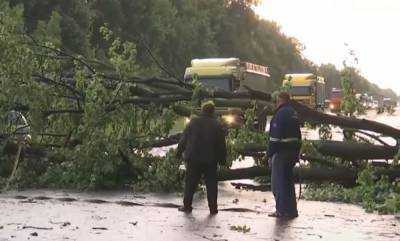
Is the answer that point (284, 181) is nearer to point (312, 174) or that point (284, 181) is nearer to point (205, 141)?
point (205, 141)

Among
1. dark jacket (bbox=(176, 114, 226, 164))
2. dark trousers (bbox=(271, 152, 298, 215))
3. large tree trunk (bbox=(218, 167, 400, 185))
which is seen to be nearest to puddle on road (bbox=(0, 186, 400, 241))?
dark trousers (bbox=(271, 152, 298, 215))

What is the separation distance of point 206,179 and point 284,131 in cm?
140

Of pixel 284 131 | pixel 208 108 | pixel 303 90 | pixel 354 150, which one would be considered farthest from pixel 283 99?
pixel 303 90

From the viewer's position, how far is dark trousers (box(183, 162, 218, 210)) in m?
10.2

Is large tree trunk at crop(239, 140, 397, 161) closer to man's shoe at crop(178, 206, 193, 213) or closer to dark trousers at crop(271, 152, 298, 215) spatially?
dark trousers at crop(271, 152, 298, 215)

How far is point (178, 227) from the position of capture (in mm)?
8969

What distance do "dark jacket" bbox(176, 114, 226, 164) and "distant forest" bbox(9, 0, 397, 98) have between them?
2158 centimetres

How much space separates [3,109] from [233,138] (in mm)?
4039

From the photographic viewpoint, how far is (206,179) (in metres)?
10.4

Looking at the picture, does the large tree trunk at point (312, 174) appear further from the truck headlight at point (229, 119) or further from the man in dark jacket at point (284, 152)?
the man in dark jacket at point (284, 152)

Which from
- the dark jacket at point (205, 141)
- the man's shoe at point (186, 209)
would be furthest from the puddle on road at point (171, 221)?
the dark jacket at point (205, 141)

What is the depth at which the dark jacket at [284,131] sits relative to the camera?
9648 mm

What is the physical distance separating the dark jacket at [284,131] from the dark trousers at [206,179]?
0.99 m

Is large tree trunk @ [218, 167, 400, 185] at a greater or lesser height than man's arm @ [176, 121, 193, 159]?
lesser
